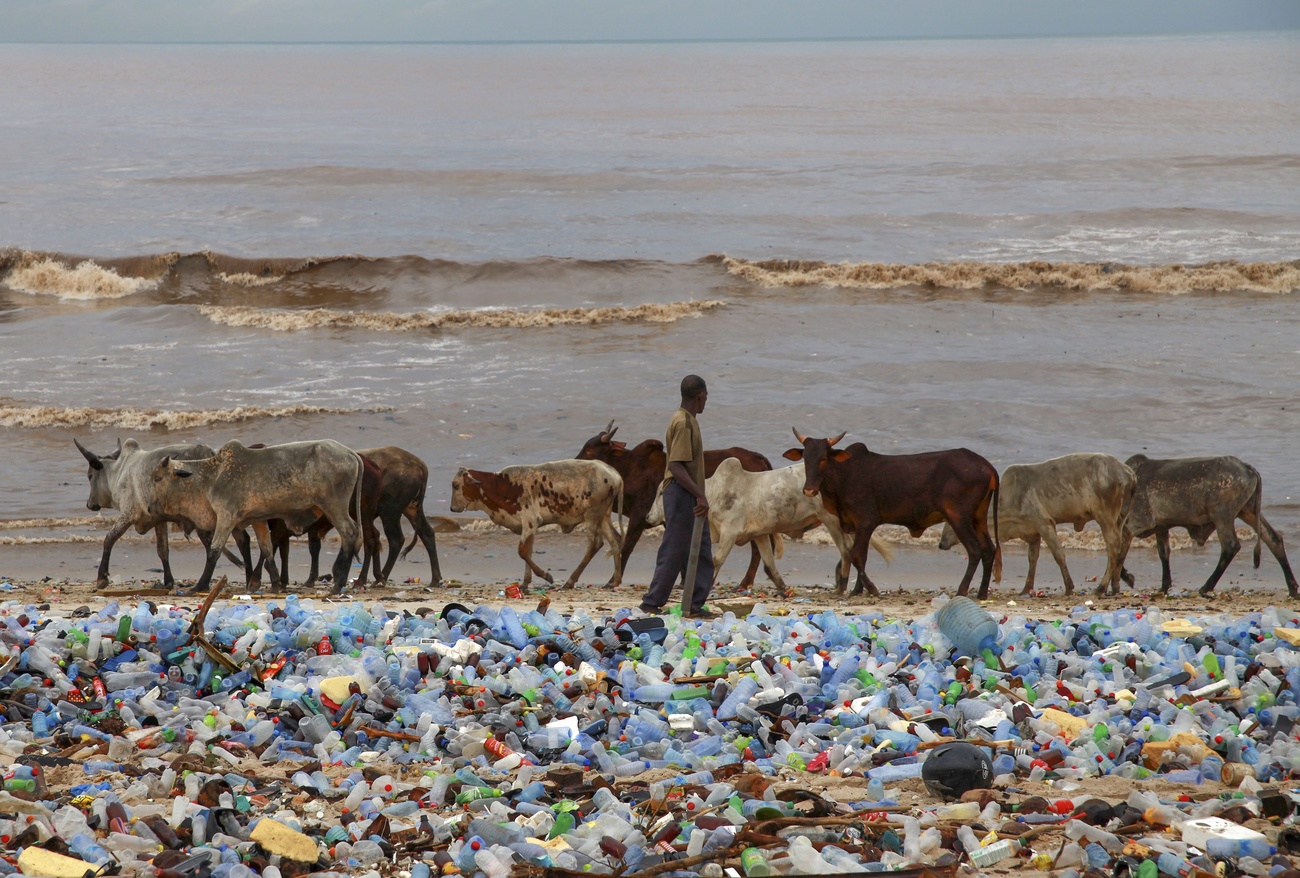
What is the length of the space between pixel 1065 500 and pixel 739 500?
2.99 meters

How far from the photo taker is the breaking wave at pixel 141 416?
18328 millimetres

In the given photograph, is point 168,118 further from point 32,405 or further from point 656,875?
point 656,875

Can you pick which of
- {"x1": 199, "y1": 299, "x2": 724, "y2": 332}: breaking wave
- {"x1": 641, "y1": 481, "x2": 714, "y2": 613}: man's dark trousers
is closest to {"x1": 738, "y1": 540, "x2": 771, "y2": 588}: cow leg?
{"x1": 641, "y1": 481, "x2": 714, "y2": 613}: man's dark trousers

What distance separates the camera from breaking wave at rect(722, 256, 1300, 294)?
28141mm

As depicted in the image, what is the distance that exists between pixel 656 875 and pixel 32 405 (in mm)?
17489

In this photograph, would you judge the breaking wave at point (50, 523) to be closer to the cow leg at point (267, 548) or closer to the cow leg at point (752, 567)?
the cow leg at point (267, 548)

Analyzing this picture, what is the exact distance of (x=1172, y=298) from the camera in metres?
27.3

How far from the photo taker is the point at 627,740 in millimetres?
6262

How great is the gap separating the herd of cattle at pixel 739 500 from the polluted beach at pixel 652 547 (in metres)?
0.04

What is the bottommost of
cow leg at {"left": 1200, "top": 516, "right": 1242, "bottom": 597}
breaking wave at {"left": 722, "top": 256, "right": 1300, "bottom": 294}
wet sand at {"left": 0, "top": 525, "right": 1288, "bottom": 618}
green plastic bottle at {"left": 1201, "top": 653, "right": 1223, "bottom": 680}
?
wet sand at {"left": 0, "top": 525, "right": 1288, "bottom": 618}

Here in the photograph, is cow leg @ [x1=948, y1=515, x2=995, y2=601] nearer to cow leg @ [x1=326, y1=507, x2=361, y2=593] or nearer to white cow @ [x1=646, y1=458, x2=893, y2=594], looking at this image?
white cow @ [x1=646, y1=458, x2=893, y2=594]

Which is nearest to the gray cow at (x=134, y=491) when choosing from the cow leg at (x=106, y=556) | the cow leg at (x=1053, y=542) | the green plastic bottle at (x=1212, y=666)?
the cow leg at (x=106, y=556)

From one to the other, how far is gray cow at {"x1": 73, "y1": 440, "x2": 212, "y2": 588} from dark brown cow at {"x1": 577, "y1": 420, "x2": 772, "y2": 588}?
3.68 m

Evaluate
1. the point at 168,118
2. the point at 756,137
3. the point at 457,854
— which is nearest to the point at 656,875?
the point at 457,854
